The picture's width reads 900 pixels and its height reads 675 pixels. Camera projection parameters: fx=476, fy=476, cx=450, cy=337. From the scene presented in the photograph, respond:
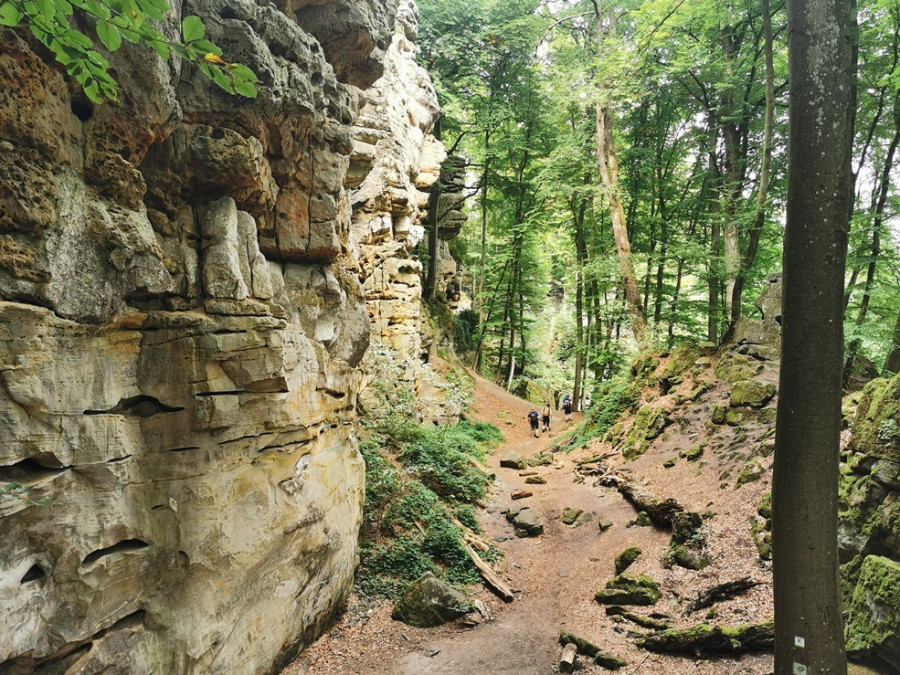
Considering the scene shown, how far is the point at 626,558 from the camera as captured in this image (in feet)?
27.4

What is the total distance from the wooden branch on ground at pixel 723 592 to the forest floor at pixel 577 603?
0.11 meters

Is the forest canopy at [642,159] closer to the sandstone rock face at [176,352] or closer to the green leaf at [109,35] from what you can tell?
the sandstone rock face at [176,352]

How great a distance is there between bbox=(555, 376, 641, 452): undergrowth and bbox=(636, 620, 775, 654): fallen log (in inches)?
400

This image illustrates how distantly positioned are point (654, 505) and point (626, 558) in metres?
1.54

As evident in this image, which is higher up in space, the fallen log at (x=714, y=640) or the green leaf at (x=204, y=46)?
the green leaf at (x=204, y=46)

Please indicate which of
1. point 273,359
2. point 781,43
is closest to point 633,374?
point 781,43

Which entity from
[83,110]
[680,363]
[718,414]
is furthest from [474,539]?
[83,110]

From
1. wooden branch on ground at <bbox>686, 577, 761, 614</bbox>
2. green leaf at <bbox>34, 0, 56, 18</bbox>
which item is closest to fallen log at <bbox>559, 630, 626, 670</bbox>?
wooden branch on ground at <bbox>686, 577, 761, 614</bbox>

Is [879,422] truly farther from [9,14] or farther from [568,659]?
[9,14]

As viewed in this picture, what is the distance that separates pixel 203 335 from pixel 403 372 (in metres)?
8.69

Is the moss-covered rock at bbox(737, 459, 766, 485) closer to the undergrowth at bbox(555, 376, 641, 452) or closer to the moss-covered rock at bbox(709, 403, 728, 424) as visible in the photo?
the moss-covered rock at bbox(709, 403, 728, 424)

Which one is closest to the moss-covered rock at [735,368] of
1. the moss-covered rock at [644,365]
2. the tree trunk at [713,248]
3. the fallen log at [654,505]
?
the moss-covered rock at [644,365]

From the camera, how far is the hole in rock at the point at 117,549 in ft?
14.3

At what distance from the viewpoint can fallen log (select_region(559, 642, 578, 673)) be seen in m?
6.06
